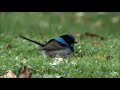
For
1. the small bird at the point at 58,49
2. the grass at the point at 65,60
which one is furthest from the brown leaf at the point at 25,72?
the small bird at the point at 58,49

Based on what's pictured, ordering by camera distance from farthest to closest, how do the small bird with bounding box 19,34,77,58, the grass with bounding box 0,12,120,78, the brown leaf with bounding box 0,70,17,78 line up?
the small bird with bounding box 19,34,77,58 < the grass with bounding box 0,12,120,78 < the brown leaf with bounding box 0,70,17,78

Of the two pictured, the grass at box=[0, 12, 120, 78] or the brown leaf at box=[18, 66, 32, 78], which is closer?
the brown leaf at box=[18, 66, 32, 78]

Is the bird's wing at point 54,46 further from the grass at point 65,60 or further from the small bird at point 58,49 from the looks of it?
the grass at point 65,60

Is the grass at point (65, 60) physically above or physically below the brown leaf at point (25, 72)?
above

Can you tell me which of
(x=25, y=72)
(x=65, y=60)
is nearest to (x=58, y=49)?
(x=65, y=60)

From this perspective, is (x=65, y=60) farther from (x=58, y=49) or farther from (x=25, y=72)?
(x=25, y=72)

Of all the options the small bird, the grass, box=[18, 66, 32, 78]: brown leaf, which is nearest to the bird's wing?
the small bird

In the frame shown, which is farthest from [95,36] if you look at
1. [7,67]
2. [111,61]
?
[7,67]

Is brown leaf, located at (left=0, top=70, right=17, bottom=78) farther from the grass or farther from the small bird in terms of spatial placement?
the small bird

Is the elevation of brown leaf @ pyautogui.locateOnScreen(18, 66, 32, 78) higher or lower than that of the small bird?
lower

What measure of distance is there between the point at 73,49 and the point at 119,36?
3.03 m

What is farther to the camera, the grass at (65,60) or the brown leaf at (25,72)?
the grass at (65,60)
